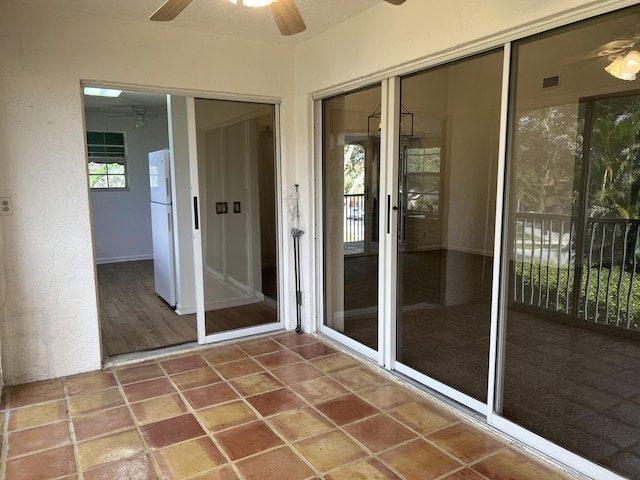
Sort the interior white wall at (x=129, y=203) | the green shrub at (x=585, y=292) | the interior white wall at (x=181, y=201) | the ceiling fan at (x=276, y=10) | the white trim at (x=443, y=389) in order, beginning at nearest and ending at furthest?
the ceiling fan at (x=276, y=10), the green shrub at (x=585, y=292), the white trim at (x=443, y=389), the interior white wall at (x=181, y=201), the interior white wall at (x=129, y=203)

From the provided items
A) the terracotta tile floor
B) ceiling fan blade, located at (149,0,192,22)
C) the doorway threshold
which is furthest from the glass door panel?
ceiling fan blade, located at (149,0,192,22)

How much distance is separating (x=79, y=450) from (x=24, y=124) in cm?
208

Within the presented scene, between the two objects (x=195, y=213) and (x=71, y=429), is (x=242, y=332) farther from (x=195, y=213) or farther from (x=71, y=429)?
(x=71, y=429)

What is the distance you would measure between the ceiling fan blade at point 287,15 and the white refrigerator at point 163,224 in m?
2.72

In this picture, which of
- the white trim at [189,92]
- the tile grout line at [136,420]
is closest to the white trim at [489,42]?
the white trim at [189,92]

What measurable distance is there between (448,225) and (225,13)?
230 cm

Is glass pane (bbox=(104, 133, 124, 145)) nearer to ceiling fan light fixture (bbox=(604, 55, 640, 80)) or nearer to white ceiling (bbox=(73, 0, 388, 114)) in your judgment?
white ceiling (bbox=(73, 0, 388, 114))

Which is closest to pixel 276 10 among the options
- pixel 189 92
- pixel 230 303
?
pixel 189 92

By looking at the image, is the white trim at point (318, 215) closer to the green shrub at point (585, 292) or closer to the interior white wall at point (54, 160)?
the interior white wall at point (54, 160)

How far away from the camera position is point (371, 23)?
3.06m

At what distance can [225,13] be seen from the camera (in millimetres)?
3066

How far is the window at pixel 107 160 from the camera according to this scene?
7230 millimetres

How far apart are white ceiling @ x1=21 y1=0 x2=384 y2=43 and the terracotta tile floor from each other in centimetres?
251

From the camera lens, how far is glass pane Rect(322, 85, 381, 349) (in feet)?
11.1
